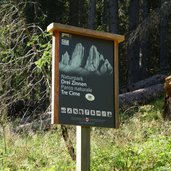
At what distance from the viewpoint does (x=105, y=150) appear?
6926mm

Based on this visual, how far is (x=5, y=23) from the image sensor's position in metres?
7.79

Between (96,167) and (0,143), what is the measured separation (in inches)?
118

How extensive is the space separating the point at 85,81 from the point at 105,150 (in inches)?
68.4

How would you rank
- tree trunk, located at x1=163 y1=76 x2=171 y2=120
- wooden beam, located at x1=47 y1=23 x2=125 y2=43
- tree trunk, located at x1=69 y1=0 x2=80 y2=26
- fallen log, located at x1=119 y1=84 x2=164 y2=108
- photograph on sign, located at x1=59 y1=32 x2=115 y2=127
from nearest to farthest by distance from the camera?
photograph on sign, located at x1=59 y1=32 x2=115 y2=127
wooden beam, located at x1=47 y1=23 x2=125 y2=43
tree trunk, located at x1=163 y1=76 x2=171 y2=120
fallen log, located at x1=119 y1=84 x2=164 y2=108
tree trunk, located at x1=69 y1=0 x2=80 y2=26

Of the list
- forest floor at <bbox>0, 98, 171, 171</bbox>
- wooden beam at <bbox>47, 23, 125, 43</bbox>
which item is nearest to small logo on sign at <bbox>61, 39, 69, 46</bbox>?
wooden beam at <bbox>47, 23, 125, 43</bbox>

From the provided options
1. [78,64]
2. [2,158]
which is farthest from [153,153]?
[2,158]

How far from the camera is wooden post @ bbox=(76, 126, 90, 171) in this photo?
5.46 meters

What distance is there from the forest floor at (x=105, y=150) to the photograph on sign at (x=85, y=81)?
102 cm

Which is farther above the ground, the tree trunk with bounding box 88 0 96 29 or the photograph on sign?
the tree trunk with bounding box 88 0 96 29

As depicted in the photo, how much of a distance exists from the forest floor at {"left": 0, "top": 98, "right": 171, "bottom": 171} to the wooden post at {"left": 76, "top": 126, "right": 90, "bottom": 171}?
733 millimetres

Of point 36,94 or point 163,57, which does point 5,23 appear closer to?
point 36,94

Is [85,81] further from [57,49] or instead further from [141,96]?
[141,96]

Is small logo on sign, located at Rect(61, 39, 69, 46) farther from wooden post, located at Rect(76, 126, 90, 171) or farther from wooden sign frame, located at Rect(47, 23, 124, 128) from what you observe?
wooden post, located at Rect(76, 126, 90, 171)

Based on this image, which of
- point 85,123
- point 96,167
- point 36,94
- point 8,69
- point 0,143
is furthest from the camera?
point 36,94
